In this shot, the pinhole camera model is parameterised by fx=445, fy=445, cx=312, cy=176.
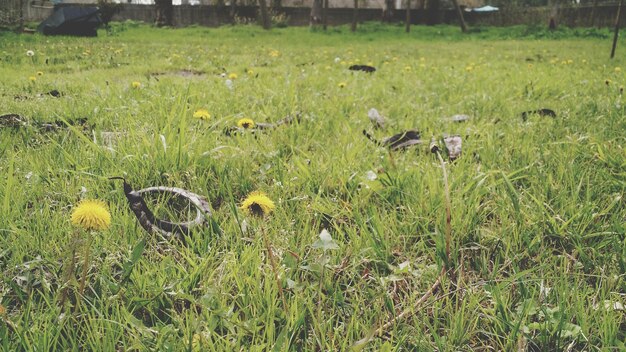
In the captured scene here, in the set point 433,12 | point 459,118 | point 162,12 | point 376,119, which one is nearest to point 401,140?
point 376,119

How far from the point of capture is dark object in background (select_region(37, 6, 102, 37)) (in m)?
13.9

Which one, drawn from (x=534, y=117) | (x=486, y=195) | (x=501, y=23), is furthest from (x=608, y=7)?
(x=486, y=195)

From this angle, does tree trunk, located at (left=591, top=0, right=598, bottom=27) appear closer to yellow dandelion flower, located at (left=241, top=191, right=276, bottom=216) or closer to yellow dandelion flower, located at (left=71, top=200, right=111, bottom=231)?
yellow dandelion flower, located at (left=241, top=191, right=276, bottom=216)

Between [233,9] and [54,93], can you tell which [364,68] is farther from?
[233,9]

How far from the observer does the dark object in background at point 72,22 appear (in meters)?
13.9

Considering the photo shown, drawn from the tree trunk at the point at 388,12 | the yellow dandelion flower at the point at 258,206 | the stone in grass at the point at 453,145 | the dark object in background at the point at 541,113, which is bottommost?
the stone in grass at the point at 453,145

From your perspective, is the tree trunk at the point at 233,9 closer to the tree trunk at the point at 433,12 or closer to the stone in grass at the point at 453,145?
the tree trunk at the point at 433,12

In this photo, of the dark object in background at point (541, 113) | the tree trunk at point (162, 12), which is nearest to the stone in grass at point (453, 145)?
the dark object in background at point (541, 113)

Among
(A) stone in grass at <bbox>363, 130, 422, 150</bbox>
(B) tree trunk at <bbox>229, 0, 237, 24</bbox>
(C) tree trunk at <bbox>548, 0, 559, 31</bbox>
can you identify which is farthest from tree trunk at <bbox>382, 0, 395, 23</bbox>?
(A) stone in grass at <bbox>363, 130, 422, 150</bbox>

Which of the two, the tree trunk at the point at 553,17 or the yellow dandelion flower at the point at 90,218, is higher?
the tree trunk at the point at 553,17

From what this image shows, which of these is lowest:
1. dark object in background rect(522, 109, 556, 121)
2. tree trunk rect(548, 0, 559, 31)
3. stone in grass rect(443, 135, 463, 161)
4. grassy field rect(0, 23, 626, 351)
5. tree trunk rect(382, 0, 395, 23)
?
grassy field rect(0, 23, 626, 351)

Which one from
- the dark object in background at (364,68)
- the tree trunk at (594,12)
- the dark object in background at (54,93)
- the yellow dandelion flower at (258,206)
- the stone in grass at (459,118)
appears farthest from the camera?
the tree trunk at (594,12)

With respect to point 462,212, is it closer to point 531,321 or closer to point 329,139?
point 531,321

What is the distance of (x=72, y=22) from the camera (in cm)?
1409
